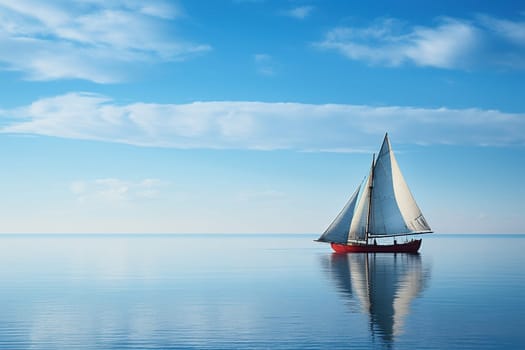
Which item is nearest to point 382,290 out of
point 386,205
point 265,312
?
point 265,312

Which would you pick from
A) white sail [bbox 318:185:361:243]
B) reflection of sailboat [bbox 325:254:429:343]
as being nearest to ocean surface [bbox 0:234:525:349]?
reflection of sailboat [bbox 325:254:429:343]

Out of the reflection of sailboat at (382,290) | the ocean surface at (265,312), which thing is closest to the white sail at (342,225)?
the reflection of sailboat at (382,290)

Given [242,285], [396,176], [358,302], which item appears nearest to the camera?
[358,302]

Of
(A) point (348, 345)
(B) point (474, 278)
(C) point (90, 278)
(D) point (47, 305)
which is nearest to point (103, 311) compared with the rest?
(D) point (47, 305)

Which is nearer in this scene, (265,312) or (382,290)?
(265,312)

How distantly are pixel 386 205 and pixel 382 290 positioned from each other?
2271 inches

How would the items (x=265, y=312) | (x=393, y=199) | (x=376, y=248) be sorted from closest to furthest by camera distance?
(x=265, y=312) < (x=393, y=199) < (x=376, y=248)

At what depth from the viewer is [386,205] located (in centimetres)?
11875

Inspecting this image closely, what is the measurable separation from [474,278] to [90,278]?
151 feet

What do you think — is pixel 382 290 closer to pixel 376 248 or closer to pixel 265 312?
pixel 265 312

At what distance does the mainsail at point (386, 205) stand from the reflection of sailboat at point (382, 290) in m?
18.0

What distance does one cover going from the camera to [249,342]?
1396 inches

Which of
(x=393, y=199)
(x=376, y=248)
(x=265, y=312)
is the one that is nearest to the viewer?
(x=265, y=312)

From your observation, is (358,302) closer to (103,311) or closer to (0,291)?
(103,311)
